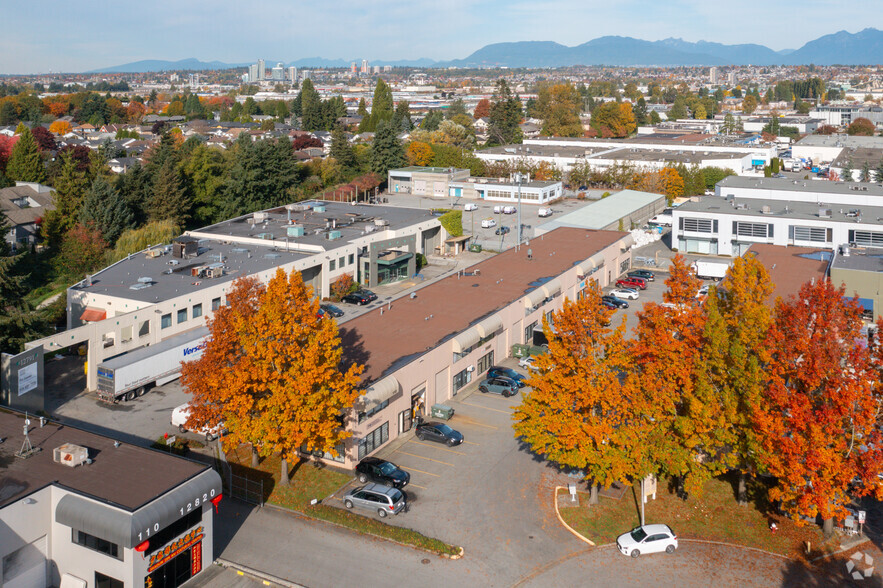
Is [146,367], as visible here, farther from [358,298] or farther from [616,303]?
[616,303]

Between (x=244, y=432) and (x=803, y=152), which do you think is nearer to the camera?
(x=244, y=432)

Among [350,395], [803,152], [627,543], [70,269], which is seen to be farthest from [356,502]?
[803,152]

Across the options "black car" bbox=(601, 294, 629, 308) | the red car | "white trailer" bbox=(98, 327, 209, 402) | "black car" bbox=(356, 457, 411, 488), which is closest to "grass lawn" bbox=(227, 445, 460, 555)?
"black car" bbox=(356, 457, 411, 488)

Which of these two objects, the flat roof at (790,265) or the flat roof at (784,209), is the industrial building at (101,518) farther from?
the flat roof at (784,209)

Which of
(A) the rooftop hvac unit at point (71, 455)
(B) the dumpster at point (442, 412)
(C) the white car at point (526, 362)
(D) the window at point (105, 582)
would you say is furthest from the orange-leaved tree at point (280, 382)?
(C) the white car at point (526, 362)

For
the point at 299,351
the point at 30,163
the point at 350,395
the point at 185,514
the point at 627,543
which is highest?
the point at 30,163

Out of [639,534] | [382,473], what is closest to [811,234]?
[639,534]

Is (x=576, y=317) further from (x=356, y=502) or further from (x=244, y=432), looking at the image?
(x=244, y=432)
